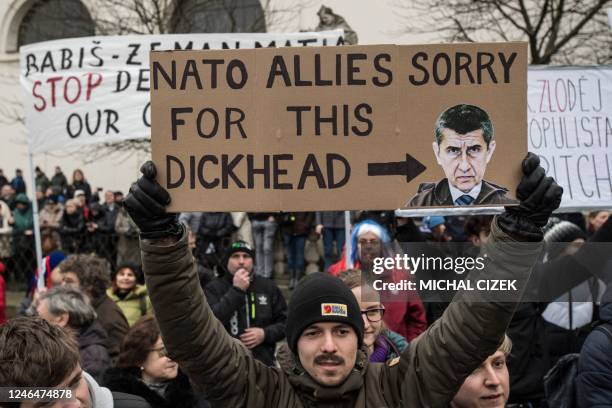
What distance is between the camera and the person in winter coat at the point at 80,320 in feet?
16.4

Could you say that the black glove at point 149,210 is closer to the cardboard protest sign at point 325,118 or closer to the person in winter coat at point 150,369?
the cardboard protest sign at point 325,118

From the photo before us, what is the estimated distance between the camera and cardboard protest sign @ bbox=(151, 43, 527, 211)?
9.57ft

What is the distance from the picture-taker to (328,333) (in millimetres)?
3016

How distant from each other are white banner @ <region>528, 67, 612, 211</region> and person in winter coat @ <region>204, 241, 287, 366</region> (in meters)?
2.15

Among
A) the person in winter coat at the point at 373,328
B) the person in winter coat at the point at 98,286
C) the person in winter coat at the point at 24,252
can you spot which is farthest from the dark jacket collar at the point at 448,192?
the person in winter coat at the point at 24,252

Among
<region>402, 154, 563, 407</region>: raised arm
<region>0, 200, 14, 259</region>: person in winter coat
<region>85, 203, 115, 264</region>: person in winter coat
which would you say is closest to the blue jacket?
<region>402, 154, 563, 407</region>: raised arm

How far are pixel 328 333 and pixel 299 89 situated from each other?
794mm

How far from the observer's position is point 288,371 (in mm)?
3014

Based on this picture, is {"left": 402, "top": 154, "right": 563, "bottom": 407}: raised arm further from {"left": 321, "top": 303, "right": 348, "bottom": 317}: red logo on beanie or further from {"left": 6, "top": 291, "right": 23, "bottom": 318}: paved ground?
{"left": 6, "top": 291, "right": 23, "bottom": 318}: paved ground

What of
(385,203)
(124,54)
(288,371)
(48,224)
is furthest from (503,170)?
(48,224)

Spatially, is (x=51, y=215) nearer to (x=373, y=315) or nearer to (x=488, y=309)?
(x=373, y=315)

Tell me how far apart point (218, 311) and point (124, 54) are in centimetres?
279

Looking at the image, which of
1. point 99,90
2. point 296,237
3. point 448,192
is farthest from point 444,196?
point 296,237

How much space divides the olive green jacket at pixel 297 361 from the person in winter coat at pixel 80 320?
2.21m
